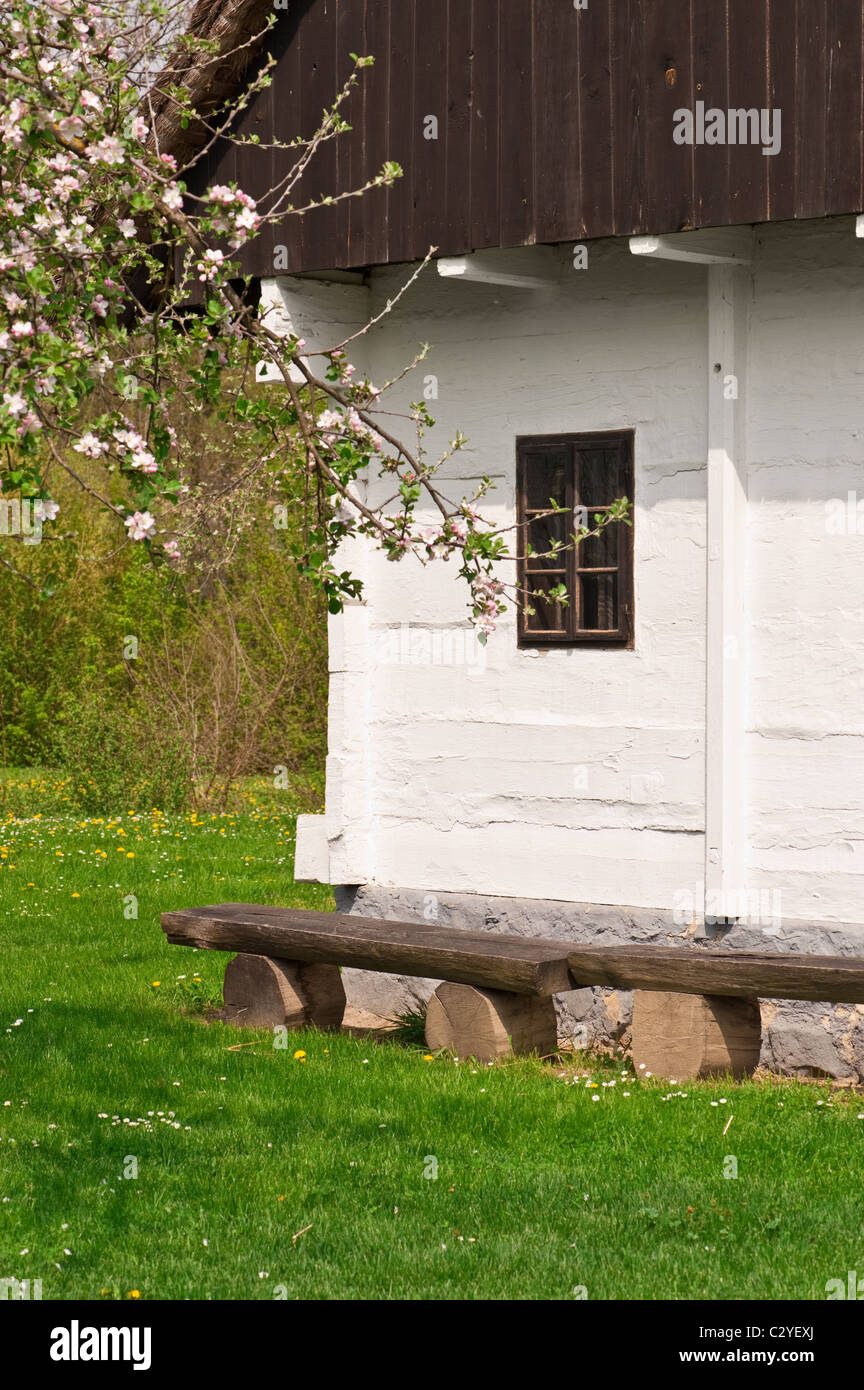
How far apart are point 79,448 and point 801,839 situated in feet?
13.8

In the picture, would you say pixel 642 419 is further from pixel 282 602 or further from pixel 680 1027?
pixel 282 602

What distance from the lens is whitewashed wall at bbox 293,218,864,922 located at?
7.61 meters

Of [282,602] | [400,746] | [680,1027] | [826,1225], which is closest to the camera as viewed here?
[826,1225]

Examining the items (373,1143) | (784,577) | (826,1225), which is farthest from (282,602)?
(826,1225)

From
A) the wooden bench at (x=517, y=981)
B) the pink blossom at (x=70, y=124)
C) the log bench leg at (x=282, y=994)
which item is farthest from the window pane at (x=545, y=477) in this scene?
the pink blossom at (x=70, y=124)

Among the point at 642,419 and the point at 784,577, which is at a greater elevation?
the point at 642,419

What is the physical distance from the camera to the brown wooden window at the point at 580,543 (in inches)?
321

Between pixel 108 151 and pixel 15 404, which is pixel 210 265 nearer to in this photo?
pixel 108 151

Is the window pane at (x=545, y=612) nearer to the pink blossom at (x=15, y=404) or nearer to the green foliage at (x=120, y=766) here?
the pink blossom at (x=15, y=404)

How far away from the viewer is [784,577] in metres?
7.72

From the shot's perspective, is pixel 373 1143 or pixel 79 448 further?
pixel 373 1143

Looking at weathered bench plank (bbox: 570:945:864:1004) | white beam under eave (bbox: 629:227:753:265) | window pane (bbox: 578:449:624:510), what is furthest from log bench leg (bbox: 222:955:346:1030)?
white beam under eave (bbox: 629:227:753:265)

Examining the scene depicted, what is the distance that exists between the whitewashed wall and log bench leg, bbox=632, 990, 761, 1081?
25.3 inches

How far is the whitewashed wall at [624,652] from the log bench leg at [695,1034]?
0.64 metres
